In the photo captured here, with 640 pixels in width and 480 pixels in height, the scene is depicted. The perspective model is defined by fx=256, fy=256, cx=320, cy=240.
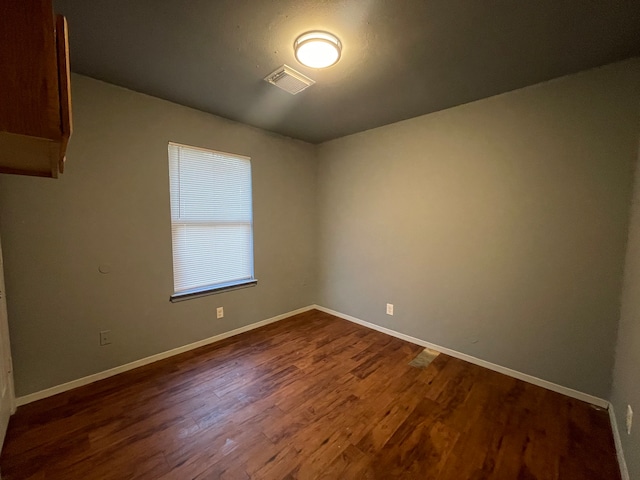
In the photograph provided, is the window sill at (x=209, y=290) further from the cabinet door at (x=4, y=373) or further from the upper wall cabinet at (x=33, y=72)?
the upper wall cabinet at (x=33, y=72)

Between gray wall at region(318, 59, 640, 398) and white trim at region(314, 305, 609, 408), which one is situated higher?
gray wall at region(318, 59, 640, 398)

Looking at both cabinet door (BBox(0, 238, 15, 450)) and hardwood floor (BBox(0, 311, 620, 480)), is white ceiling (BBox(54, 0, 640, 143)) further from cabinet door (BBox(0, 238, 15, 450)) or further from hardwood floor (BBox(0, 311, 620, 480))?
hardwood floor (BBox(0, 311, 620, 480))

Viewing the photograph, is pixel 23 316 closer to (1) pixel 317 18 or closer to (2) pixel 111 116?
(2) pixel 111 116

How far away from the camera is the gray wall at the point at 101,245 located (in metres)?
1.85

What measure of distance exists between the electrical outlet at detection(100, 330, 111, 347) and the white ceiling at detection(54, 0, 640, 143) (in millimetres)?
2055

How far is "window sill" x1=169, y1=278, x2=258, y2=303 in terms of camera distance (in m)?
2.56

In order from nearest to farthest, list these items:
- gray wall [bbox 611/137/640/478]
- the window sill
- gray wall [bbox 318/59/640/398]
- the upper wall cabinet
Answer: the upper wall cabinet
gray wall [bbox 611/137/640/478]
gray wall [bbox 318/59/640/398]
the window sill

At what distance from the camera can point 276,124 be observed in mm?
2996

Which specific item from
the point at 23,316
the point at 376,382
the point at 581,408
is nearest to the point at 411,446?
the point at 376,382

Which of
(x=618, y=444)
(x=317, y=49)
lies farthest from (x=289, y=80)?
(x=618, y=444)

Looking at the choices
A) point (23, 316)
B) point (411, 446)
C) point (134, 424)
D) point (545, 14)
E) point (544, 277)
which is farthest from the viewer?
point (544, 277)

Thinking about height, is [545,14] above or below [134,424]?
above

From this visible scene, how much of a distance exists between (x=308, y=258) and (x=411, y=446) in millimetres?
2549

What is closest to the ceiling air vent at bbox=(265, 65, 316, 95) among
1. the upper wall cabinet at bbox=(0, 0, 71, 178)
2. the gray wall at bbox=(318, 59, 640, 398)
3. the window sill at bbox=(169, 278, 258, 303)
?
the gray wall at bbox=(318, 59, 640, 398)
